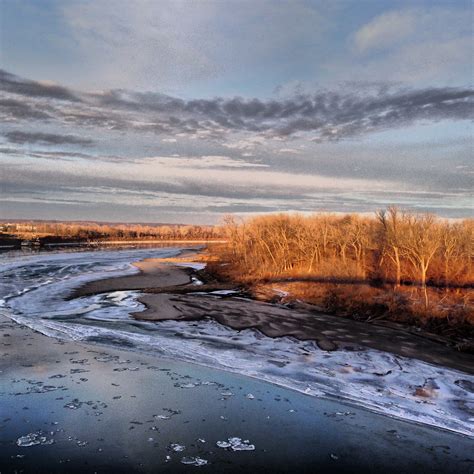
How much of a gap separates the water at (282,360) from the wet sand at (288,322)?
1.20 meters

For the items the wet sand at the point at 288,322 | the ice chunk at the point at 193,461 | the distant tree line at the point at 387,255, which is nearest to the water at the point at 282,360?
the wet sand at the point at 288,322

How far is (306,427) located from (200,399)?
3.62 m

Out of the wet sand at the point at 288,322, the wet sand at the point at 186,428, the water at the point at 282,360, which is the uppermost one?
the wet sand at the point at 186,428

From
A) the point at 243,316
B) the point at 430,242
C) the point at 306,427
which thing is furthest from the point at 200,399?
the point at 430,242

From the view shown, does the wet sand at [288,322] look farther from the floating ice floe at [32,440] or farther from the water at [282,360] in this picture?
the floating ice floe at [32,440]

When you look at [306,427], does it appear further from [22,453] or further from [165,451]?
[22,453]

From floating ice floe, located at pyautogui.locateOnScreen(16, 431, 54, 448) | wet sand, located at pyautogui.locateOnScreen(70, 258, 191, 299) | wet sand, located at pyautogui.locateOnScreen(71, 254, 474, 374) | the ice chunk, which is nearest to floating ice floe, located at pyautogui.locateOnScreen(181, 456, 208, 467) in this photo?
the ice chunk

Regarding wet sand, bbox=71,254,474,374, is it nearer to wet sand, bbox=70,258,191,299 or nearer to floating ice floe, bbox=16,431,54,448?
wet sand, bbox=70,258,191,299

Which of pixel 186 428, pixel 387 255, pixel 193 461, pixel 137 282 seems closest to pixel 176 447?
pixel 193 461

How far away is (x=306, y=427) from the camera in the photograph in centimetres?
1220

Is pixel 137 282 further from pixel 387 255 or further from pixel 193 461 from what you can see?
pixel 193 461

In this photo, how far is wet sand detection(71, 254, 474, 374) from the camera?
21547 mm

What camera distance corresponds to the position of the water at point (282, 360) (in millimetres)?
14453

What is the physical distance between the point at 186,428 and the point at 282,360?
8.15 metres
